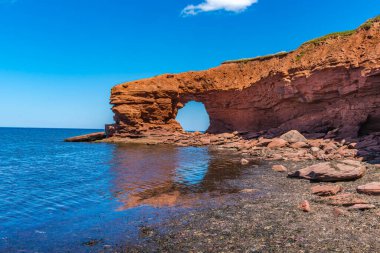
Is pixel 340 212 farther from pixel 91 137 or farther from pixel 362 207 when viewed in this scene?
pixel 91 137

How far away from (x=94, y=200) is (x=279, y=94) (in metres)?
40.1

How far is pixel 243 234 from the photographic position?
11.0 m

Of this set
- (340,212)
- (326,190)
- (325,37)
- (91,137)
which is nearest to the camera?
(340,212)

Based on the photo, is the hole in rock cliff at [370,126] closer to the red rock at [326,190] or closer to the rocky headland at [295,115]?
the rocky headland at [295,115]

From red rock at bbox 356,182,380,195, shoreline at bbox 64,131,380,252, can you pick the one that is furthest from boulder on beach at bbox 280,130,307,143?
red rock at bbox 356,182,380,195

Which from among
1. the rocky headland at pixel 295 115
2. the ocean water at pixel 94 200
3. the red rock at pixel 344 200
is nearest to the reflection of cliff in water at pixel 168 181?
the ocean water at pixel 94 200

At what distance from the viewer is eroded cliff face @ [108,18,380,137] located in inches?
1476

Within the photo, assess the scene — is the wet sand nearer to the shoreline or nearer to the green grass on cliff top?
the shoreline

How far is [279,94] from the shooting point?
166ft

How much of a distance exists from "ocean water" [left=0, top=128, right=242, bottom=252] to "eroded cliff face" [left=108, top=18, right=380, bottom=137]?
760 inches

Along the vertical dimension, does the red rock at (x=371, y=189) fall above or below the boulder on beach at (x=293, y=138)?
below

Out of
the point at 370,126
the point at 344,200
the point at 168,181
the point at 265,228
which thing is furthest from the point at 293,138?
the point at 265,228

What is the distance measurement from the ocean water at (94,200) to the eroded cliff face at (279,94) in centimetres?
1930

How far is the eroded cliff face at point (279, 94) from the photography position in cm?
3750
